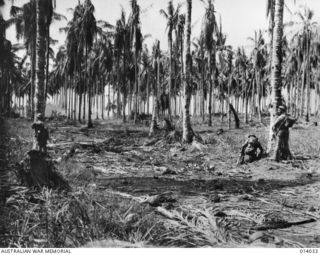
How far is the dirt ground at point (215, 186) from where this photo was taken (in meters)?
4.09

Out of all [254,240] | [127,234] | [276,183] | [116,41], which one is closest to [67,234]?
[127,234]

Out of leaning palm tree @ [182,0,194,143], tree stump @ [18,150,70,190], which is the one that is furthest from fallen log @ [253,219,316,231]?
leaning palm tree @ [182,0,194,143]

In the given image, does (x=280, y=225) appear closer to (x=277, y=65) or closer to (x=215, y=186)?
(x=215, y=186)

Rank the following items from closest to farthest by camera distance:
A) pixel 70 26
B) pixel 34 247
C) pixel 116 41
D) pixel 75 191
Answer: pixel 34 247 → pixel 75 191 → pixel 70 26 → pixel 116 41

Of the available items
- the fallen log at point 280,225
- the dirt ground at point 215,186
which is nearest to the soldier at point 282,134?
the dirt ground at point 215,186

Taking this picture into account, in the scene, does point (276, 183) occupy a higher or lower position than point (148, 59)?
lower

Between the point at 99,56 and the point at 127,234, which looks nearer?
the point at 127,234

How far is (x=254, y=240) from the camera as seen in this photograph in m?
3.80

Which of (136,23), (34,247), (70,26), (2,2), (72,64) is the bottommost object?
(34,247)

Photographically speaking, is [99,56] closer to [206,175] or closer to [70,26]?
[70,26]

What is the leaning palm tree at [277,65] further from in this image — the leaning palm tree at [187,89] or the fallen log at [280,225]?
the fallen log at [280,225]

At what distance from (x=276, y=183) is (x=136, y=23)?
888 inches

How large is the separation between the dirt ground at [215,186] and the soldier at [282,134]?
0.32m

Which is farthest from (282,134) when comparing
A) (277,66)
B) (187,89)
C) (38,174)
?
(38,174)
